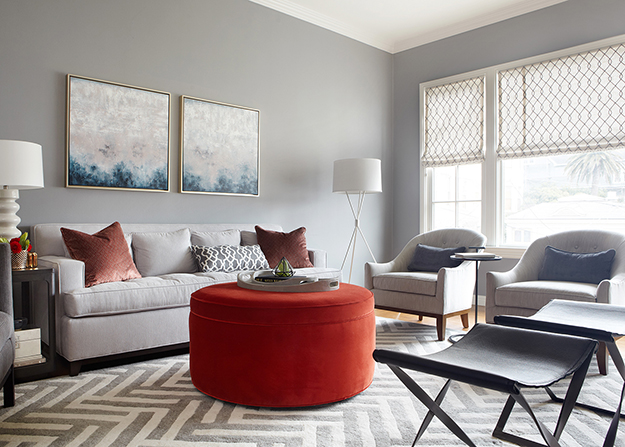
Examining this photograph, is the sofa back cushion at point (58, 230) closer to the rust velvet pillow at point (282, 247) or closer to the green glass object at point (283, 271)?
the rust velvet pillow at point (282, 247)

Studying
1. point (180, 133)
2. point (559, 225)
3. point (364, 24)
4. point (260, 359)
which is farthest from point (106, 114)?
point (559, 225)


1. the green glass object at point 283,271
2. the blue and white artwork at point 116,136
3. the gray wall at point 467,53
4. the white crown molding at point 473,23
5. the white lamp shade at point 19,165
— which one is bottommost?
the green glass object at point 283,271

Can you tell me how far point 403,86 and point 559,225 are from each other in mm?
2552

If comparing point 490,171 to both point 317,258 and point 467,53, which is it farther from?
point 317,258

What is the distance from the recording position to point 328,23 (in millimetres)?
5219

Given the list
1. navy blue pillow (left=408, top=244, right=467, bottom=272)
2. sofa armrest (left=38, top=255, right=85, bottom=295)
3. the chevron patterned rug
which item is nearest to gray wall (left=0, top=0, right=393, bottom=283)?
sofa armrest (left=38, top=255, right=85, bottom=295)

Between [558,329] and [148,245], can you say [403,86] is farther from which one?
[558,329]

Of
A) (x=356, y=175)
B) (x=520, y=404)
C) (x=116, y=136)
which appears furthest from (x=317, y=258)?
(x=520, y=404)

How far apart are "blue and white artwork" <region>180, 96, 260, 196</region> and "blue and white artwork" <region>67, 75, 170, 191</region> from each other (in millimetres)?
206

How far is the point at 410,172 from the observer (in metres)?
5.85

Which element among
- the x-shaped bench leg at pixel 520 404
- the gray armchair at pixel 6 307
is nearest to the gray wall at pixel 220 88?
the gray armchair at pixel 6 307

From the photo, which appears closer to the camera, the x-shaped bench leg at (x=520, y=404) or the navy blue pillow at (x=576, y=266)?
the x-shaped bench leg at (x=520, y=404)

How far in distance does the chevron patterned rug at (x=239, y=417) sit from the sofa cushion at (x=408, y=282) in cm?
115

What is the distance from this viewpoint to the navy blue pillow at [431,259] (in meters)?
4.15
